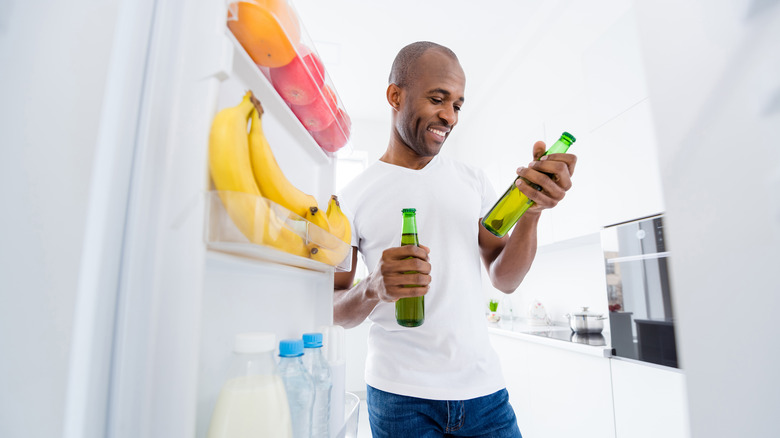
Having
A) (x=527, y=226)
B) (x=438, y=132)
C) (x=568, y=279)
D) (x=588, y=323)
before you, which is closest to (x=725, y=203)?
(x=527, y=226)

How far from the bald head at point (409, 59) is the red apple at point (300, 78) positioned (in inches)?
21.2

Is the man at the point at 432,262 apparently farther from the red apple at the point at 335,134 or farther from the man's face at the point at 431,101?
the red apple at the point at 335,134

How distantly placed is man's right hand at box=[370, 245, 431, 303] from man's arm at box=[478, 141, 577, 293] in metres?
0.26

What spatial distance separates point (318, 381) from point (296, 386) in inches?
3.4

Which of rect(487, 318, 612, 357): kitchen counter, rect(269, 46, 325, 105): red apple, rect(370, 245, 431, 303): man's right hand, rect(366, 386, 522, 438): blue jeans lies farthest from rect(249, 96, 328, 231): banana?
rect(487, 318, 612, 357): kitchen counter

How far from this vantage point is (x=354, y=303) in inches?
39.4

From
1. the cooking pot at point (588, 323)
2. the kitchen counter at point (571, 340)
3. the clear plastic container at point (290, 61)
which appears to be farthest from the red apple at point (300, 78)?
the cooking pot at point (588, 323)

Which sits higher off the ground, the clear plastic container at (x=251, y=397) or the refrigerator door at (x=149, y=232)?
the refrigerator door at (x=149, y=232)

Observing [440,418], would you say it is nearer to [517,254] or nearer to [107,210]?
[517,254]

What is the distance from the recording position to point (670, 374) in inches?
51.8

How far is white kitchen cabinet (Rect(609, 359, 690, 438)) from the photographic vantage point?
1.28 m

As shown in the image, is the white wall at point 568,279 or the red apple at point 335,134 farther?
the white wall at point 568,279

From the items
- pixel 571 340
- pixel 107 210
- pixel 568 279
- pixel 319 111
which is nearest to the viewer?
pixel 107 210

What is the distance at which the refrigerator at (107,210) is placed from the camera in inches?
12.3
